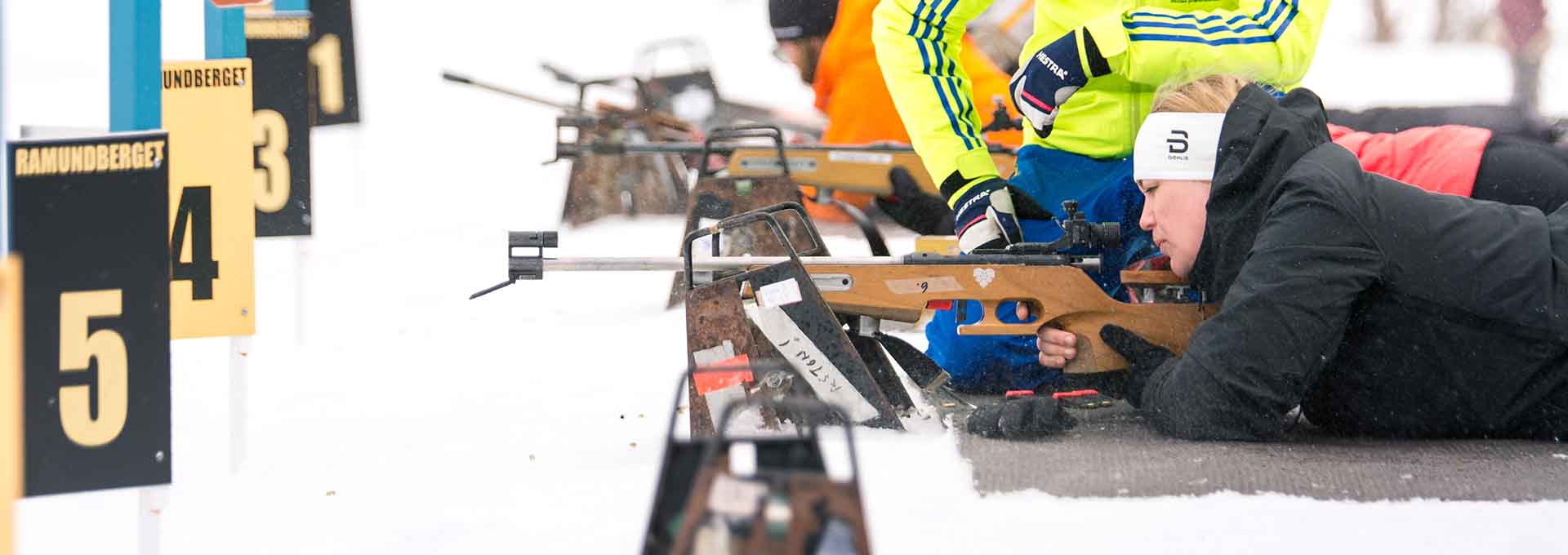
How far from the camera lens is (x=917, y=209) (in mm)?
5207

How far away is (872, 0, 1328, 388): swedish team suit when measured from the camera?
3420 millimetres

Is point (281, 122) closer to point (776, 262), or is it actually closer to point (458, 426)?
point (458, 426)

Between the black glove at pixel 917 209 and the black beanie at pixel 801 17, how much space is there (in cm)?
110

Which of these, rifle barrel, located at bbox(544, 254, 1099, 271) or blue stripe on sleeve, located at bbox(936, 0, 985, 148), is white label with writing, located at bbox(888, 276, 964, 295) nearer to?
rifle barrel, located at bbox(544, 254, 1099, 271)

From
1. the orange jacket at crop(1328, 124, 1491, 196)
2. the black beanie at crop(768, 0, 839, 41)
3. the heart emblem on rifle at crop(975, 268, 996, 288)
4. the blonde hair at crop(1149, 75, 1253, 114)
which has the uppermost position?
the black beanie at crop(768, 0, 839, 41)

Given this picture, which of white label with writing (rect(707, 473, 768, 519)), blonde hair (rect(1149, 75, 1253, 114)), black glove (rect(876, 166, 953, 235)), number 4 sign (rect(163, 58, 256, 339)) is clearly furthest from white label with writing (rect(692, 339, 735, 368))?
black glove (rect(876, 166, 953, 235))

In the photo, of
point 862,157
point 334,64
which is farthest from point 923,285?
point 862,157

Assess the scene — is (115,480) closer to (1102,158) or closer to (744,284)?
(744,284)

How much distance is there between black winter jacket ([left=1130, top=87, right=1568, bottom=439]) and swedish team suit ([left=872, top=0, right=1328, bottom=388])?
66cm

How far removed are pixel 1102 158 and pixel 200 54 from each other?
17.7 feet

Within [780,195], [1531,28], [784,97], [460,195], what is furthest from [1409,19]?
[780,195]

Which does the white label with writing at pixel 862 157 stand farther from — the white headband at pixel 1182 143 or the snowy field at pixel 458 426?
the white headband at pixel 1182 143

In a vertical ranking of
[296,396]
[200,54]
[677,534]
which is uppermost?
[200,54]

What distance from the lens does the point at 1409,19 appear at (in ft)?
38.9
